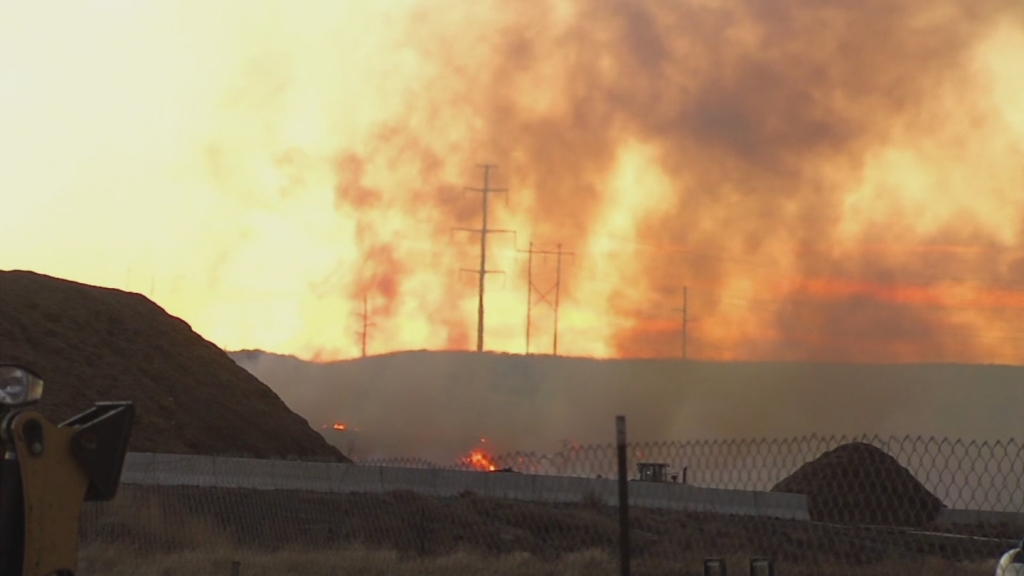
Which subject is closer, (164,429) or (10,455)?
(10,455)

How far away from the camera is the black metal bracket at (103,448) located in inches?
352

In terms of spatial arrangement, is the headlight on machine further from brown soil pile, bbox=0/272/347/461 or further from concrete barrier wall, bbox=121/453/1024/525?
brown soil pile, bbox=0/272/347/461

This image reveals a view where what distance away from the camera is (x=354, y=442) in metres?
95.2

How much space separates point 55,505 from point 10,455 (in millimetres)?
415

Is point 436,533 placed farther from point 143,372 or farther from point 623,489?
point 143,372

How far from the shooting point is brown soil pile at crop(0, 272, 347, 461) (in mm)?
64938


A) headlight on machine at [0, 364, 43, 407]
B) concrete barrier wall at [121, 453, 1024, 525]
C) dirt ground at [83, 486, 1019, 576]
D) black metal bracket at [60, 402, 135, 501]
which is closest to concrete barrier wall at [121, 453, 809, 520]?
concrete barrier wall at [121, 453, 1024, 525]

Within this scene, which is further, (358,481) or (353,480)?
(353,480)

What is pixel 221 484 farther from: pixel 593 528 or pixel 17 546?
pixel 17 546

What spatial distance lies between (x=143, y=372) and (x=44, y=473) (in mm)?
63445

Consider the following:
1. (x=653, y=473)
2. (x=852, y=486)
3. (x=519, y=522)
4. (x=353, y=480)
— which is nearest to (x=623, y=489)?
(x=519, y=522)

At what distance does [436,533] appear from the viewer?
1423 inches

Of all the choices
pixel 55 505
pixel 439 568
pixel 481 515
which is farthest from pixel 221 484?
pixel 55 505

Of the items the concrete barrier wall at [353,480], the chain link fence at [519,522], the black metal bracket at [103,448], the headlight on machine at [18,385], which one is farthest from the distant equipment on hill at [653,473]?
the headlight on machine at [18,385]
